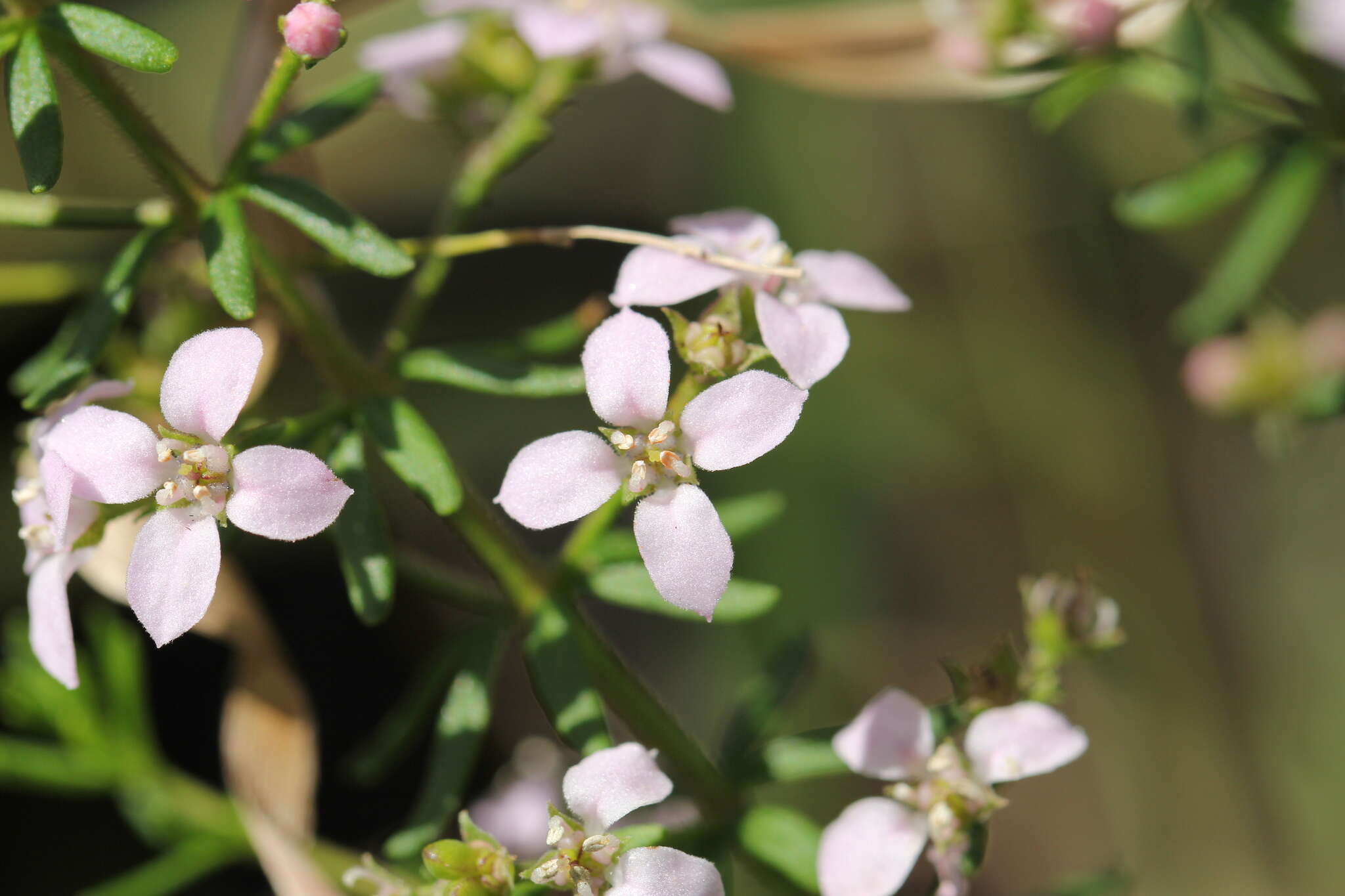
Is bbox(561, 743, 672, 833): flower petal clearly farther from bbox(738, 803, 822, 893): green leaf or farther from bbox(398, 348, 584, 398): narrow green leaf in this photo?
bbox(398, 348, 584, 398): narrow green leaf

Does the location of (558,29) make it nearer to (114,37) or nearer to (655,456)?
(114,37)

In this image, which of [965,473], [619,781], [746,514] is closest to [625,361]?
[619,781]

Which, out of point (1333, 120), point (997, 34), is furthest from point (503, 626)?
point (1333, 120)

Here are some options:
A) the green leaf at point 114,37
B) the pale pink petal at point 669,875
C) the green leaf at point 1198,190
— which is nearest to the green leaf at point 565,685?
the pale pink petal at point 669,875

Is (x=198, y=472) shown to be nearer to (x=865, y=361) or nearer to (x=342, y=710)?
(x=342, y=710)

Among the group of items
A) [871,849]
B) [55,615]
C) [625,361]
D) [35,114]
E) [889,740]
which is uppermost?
[35,114]
